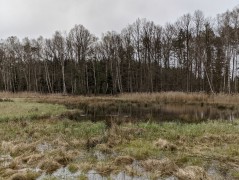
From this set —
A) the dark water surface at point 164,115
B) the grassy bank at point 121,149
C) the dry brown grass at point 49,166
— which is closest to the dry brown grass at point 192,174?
the grassy bank at point 121,149

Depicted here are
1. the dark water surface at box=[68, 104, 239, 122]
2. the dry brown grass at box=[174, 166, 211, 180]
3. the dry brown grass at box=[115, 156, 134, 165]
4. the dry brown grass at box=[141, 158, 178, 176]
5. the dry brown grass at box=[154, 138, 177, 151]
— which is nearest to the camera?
the dry brown grass at box=[174, 166, 211, 180]

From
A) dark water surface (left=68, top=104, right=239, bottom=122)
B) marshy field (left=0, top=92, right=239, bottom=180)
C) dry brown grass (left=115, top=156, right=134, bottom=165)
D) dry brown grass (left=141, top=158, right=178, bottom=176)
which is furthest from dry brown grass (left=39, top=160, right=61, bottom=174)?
dark water surface (left=68, top=104, right=239, bottom=122)

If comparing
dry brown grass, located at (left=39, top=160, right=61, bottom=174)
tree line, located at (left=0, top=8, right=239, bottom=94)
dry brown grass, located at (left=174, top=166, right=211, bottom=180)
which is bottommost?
dry brown grass, located at (left=39, top=160, right=61, bottom=174)

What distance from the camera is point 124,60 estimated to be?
57719 millimetres

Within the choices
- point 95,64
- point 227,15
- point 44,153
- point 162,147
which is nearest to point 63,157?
point 44,153

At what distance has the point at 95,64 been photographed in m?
59.6

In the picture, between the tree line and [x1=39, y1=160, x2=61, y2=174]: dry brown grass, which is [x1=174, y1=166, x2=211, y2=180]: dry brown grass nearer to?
[x1=39, y1=160, x2=61, y2=174]: dry brown grass

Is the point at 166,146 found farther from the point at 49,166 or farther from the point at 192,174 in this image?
the point at 49,166

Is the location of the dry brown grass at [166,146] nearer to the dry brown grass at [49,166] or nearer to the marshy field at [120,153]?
the marshy field at [120,153]

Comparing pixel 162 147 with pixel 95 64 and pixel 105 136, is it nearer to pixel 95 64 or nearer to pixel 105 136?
pixel 105 136

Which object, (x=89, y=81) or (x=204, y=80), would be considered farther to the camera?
(x=89, y=81)

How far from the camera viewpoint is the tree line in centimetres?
4797

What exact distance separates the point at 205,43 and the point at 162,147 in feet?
131

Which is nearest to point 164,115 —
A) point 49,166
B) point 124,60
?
point 49,166
